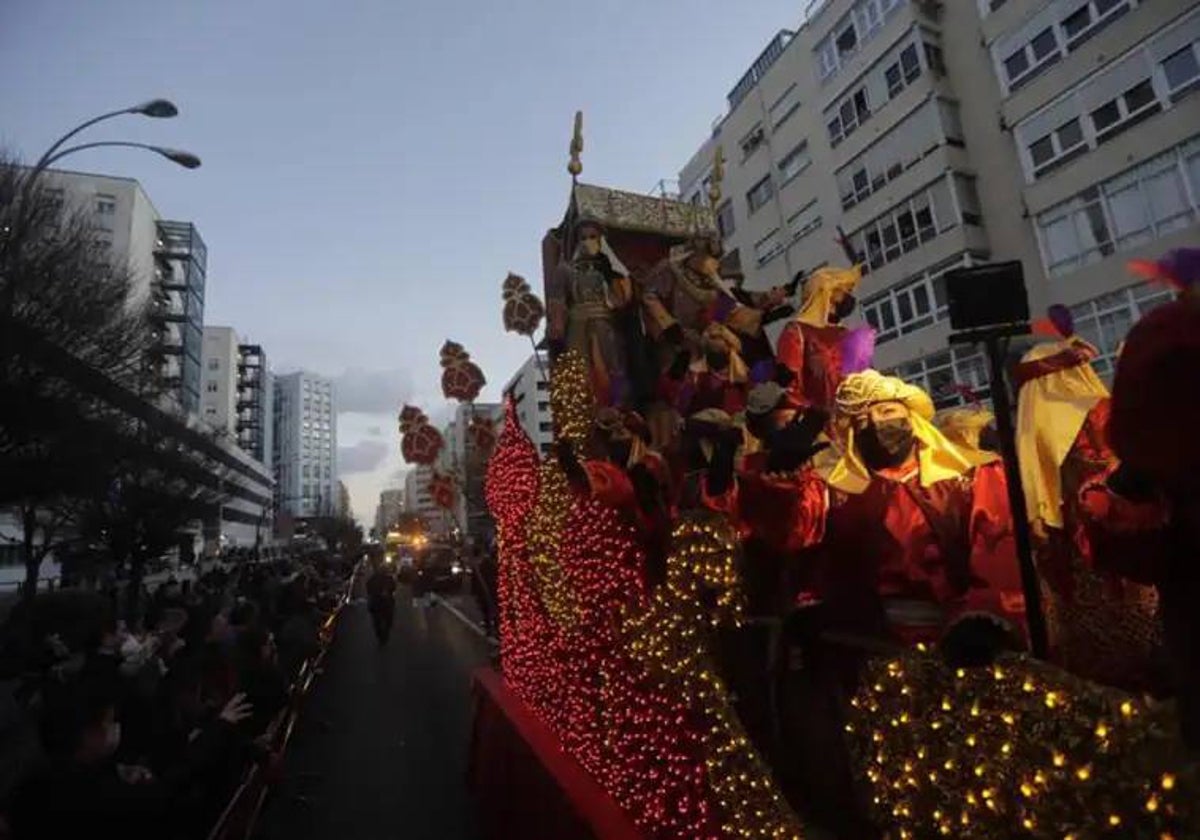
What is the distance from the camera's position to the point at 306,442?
506 feet

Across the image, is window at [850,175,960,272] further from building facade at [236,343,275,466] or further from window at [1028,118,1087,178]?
building facade at [236,343,275,466]

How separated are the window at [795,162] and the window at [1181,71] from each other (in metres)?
12.3

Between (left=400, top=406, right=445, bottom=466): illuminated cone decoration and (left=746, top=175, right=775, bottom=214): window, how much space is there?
915 inches

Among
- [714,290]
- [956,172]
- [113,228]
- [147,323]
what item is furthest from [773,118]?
[113,228]

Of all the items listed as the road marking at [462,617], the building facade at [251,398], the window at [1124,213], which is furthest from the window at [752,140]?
the building facade at [251,398]

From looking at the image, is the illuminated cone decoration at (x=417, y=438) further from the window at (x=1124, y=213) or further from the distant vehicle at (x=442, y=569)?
the distant vehicle at (x=442, y=569)

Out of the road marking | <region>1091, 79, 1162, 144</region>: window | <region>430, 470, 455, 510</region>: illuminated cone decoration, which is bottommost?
the road marking

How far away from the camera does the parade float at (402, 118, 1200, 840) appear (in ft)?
4.95

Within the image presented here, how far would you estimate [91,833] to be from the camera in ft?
9.66

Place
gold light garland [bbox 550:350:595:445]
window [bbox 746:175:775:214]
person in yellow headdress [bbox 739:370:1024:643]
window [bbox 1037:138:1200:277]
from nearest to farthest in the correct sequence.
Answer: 1. person in yellow headdress [bbox 739:370:1024:643]
2. gold light garland [bbox 550:350:595:445]
3. window [bbox 1037:138:1200:277]
4. window [bbox 746:175:775:214]

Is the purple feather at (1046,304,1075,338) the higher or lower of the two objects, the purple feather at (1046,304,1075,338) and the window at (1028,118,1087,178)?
the lower

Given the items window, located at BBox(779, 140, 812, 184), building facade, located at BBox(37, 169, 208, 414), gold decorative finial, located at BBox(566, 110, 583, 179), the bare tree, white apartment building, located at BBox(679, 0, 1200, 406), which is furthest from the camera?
building facade, located at BBox(37, 169, 208, 414)

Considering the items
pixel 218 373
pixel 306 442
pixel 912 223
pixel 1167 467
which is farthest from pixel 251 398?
pixel 1167 467

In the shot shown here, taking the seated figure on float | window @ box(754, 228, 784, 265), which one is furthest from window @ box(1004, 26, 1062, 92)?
the seated figure on float
